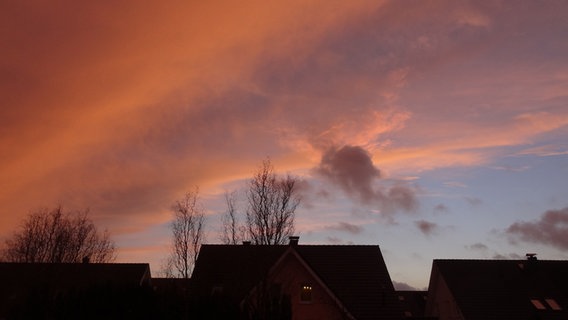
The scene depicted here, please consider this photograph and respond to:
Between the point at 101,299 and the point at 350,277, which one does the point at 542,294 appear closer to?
the point at 350,277

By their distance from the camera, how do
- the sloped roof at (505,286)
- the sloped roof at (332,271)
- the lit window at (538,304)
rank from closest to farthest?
the sloped roof at (332,271) → the sloped roof at (505,286) → the lit window at (538,304)

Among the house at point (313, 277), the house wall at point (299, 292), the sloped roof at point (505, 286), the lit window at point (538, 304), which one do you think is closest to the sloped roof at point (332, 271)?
the house at point (313, 277)

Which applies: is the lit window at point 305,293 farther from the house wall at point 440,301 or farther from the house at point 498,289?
the house wall at point 440,301

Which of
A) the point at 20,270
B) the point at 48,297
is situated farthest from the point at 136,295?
the point at 20,270

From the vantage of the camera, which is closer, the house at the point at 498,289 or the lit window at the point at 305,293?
the lit window at the point at 305,293

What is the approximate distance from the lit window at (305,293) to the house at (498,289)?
16475 millimetres

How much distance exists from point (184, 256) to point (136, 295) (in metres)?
12.1

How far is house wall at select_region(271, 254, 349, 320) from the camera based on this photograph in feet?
118

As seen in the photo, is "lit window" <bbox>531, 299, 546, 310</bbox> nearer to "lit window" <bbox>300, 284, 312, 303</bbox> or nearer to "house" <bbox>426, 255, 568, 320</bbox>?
"house" <bbox>426, 255, 568, 320</bbox>

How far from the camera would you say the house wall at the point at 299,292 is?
35938 millimetres

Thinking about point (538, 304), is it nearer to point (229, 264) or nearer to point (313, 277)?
point (313, 277)

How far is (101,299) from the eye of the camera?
22.8 m

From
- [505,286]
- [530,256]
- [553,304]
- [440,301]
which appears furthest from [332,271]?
[530,256]

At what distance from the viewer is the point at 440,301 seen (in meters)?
51.2
